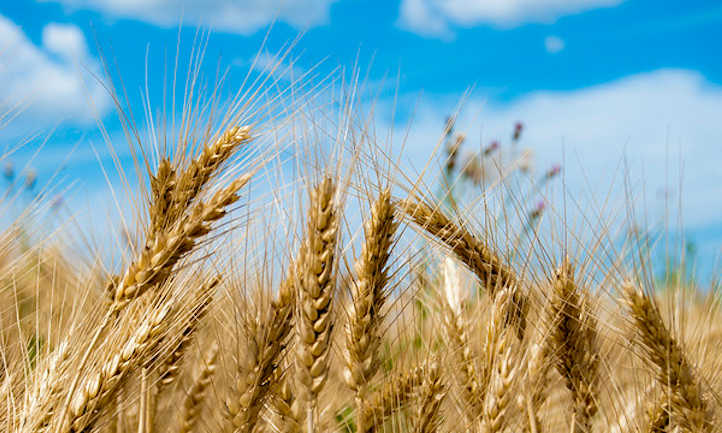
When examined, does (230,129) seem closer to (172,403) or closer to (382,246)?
(382,246)

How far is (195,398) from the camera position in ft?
7.71

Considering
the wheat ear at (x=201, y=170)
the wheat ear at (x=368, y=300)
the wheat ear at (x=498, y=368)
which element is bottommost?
the wheat ear at (x=498, y=368)

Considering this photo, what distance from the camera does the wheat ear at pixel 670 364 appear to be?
193 centimetres

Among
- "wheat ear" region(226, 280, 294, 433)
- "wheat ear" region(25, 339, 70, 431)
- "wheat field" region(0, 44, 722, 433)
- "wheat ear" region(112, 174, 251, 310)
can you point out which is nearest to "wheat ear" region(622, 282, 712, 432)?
"wheat field" region(0, 44, 722, 433)

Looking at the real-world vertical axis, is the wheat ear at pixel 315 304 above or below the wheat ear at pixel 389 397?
above

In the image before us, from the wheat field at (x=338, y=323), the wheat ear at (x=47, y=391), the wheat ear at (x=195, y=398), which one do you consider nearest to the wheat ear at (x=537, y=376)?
the wheat field at (x=338, y=323)

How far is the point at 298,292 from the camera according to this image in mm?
1804

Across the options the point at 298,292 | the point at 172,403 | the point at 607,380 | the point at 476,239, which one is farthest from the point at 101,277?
the point at 607,380

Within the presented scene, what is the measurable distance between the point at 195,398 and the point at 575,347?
1.25 m

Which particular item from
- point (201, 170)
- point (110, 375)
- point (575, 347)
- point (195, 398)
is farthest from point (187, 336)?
point (575, 347)

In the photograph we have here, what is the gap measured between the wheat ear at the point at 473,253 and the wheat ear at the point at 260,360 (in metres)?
0.49

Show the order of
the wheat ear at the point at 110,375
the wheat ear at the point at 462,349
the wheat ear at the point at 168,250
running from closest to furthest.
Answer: the wheat ear at the point at 110,375 → the wheat ear at the point at 168,250 → the wheat ear at the point at 462,349

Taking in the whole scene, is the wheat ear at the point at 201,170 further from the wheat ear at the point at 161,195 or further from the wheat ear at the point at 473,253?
the wheat ear at the point at 473,253

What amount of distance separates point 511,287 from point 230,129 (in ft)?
3.26
